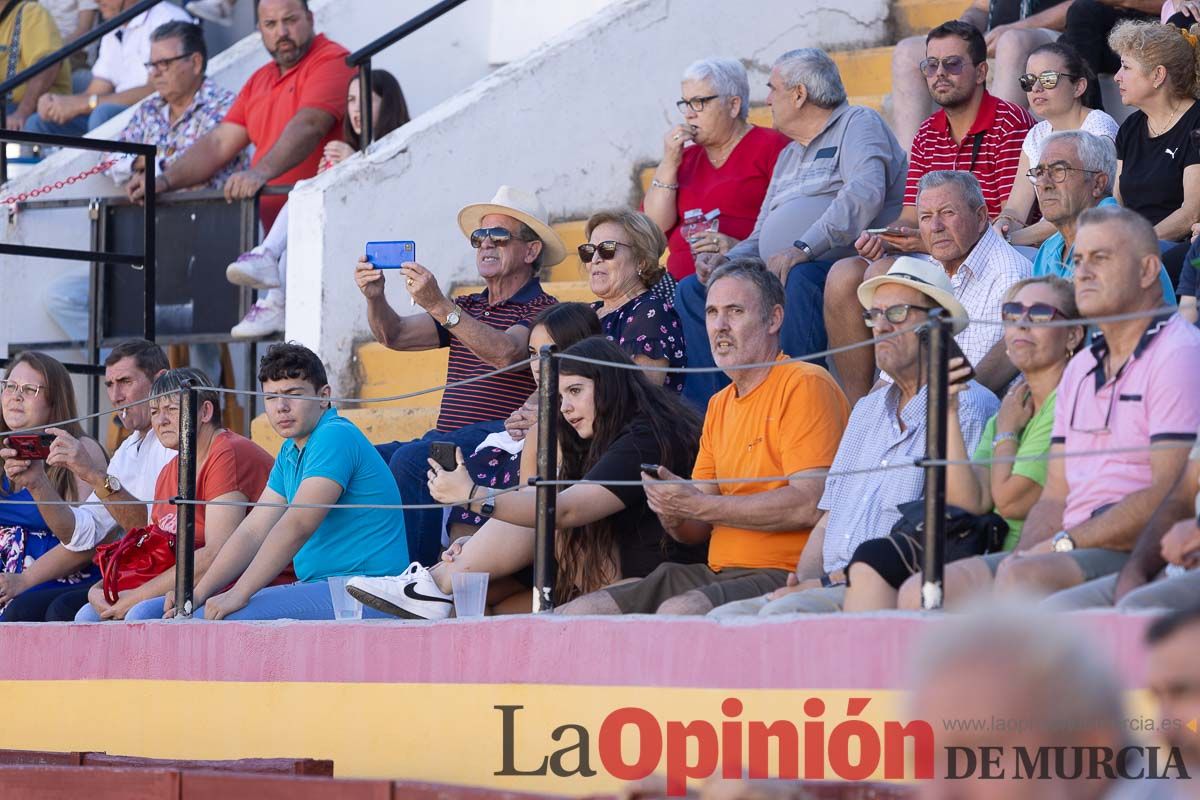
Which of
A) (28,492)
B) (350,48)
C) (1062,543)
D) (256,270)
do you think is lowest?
(1062,543)

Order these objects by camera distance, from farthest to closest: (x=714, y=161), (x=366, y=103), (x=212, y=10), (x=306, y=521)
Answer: (x=212, y=10) → (x=366, y=103) → (x=714, y=161) → (x=306, y=521)

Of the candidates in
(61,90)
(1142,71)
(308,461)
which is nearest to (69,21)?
(61,90)

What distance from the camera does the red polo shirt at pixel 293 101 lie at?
10.5 meters

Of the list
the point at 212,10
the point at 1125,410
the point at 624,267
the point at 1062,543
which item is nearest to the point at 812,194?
the point at 624,267

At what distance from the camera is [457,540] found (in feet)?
22.1

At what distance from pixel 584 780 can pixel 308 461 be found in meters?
1.95

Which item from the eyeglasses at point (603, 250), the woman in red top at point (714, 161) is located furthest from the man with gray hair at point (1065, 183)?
the woman in red top at point (714, 161)

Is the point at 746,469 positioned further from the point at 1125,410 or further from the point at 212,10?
the point at 212,10

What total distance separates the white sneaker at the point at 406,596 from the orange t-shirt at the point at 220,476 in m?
1.09

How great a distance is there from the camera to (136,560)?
7.27 meters

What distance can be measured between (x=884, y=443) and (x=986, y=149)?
8.07 feet

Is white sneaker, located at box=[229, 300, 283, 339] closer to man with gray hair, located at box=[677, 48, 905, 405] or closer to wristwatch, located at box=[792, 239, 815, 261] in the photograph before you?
man with gray hair, located at box=[677, 48, 905, 405]

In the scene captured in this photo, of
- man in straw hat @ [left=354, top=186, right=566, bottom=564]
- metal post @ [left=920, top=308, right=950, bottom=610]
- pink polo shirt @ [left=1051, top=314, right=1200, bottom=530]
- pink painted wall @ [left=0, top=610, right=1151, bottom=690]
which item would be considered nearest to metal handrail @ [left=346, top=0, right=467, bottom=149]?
man in straw hat @ [left=354, top=186, right=566, bottom=564]

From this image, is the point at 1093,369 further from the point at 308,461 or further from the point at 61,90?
the point at 61,90
